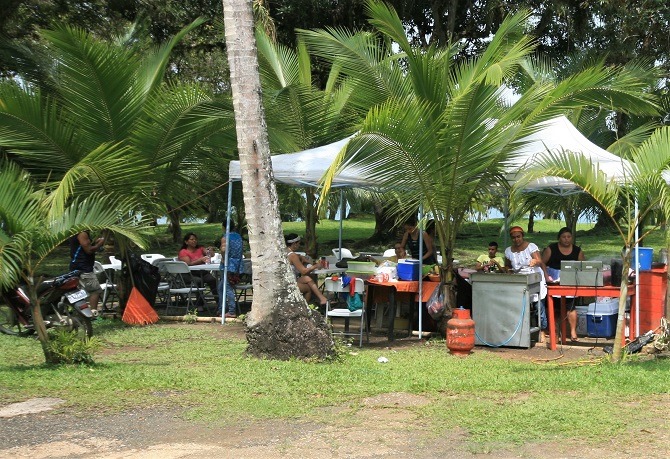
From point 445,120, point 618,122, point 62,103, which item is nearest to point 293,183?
point 445,120

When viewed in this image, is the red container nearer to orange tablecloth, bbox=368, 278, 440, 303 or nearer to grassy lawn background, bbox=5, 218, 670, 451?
grassy lawn background, bbox=5, 218, 670, 451

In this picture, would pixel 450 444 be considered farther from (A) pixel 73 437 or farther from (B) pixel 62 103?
(B) pixel 62 103

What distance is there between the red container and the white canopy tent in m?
1.43

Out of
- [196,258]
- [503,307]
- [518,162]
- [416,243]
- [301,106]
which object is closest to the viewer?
[503,307]

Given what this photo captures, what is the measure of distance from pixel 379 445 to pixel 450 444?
47 centimetres

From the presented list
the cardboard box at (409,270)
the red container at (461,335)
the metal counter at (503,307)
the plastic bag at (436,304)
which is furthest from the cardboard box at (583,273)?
the cardboard box at (409,270)

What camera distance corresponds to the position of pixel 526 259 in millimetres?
12062

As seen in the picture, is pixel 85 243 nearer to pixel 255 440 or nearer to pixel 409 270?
pixel 409 270

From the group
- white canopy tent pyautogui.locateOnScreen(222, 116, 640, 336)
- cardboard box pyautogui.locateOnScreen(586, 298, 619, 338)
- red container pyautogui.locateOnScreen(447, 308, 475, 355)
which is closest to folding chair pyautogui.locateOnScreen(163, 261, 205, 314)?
white canopy tent pyautogui.locateOnScreen(222, 116, 640, 336)

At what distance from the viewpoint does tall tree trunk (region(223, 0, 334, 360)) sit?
32.1ft

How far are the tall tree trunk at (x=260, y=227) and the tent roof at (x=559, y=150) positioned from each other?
3.16m

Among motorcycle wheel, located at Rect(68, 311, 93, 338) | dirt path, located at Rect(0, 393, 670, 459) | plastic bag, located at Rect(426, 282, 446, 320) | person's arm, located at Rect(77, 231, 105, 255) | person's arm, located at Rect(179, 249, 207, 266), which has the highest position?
person's arm, located at Rect(77, 231, 105, 255)

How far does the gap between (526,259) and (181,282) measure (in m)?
5.53

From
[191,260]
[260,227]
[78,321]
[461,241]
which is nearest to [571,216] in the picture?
[191,260]
